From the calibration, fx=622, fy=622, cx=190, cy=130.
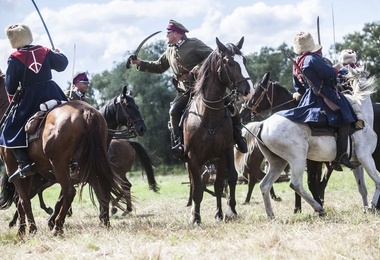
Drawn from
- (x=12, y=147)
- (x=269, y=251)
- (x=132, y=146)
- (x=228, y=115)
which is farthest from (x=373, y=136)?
(x=132, y=146)

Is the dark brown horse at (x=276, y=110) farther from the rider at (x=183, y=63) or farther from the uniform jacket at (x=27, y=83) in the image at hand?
the uniform jacket at (x=27, y=83)

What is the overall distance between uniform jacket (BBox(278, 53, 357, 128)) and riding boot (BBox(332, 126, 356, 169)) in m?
0.12

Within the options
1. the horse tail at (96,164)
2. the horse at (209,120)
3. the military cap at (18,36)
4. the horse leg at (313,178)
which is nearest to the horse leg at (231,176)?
the horse at (209,120)

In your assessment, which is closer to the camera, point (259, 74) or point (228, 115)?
point (228, 115)

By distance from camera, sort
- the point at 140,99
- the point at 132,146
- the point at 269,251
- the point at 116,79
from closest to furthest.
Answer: the point at 269,251 < the point at 132,146 < the point at 140,99 < the point at 116,79

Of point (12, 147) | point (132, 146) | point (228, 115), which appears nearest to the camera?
point (12, 147)

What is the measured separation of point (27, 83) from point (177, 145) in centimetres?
241

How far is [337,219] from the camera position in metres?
8.00

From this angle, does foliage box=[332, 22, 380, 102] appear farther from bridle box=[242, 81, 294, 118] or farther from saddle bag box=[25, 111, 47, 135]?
saddle bag box=[25, 111, 47, 135]

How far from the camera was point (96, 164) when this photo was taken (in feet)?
27.0

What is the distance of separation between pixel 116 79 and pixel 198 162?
56.8 meters

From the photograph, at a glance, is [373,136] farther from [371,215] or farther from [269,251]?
[269,251]

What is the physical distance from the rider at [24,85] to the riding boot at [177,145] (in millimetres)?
1827

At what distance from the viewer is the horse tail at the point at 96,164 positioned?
819cm
